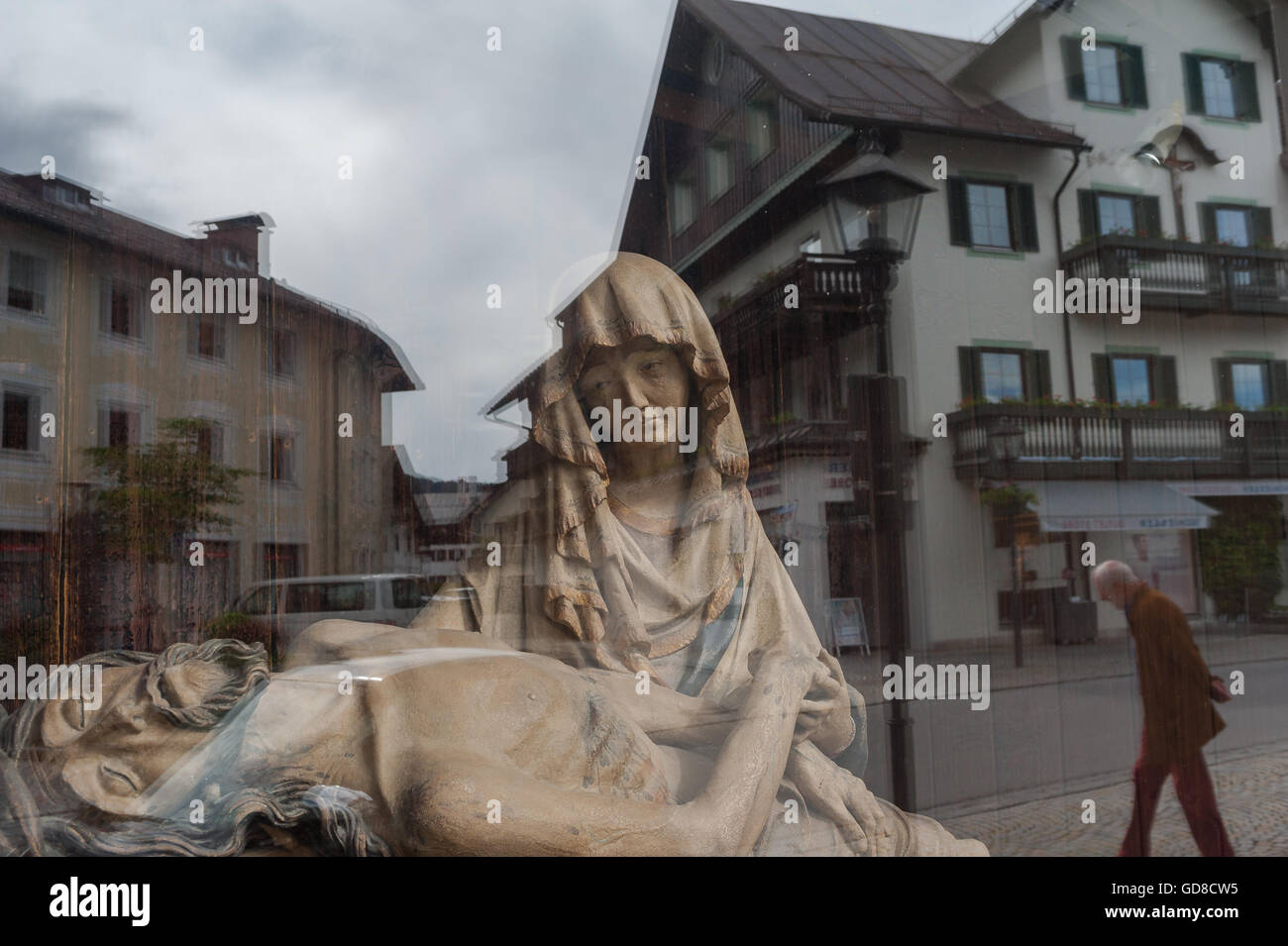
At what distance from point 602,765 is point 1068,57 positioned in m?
2.73

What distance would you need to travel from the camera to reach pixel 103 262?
98.8 inches

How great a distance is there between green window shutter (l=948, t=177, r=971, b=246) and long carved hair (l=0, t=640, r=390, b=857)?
2.41 metres

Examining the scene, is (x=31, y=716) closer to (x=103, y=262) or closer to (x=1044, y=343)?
(x=103, y=262)

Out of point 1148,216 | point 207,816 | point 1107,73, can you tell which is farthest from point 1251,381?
point 207,816

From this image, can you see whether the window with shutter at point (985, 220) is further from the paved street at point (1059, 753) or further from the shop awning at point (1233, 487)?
the paved street at point (1059, 753)

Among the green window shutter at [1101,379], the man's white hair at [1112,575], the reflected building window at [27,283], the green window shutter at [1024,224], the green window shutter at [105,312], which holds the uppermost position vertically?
the green window shutter at [1024,224]

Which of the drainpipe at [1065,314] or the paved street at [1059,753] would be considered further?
the drainpipe at [1065,314]

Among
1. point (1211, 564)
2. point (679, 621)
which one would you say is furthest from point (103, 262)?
point (1211, 564)

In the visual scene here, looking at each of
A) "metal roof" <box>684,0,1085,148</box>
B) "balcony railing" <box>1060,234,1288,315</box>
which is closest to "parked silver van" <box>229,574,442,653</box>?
"metal roof" <box>684,0,1085,148</box>

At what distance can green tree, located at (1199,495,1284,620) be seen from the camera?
2.92 m

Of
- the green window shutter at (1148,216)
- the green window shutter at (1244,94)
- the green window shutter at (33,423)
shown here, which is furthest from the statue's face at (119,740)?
the green window shutter at (1244,94)

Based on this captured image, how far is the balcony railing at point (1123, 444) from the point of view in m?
2.88

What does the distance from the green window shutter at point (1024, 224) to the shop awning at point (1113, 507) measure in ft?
2.54

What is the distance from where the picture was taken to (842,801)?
2.16m
